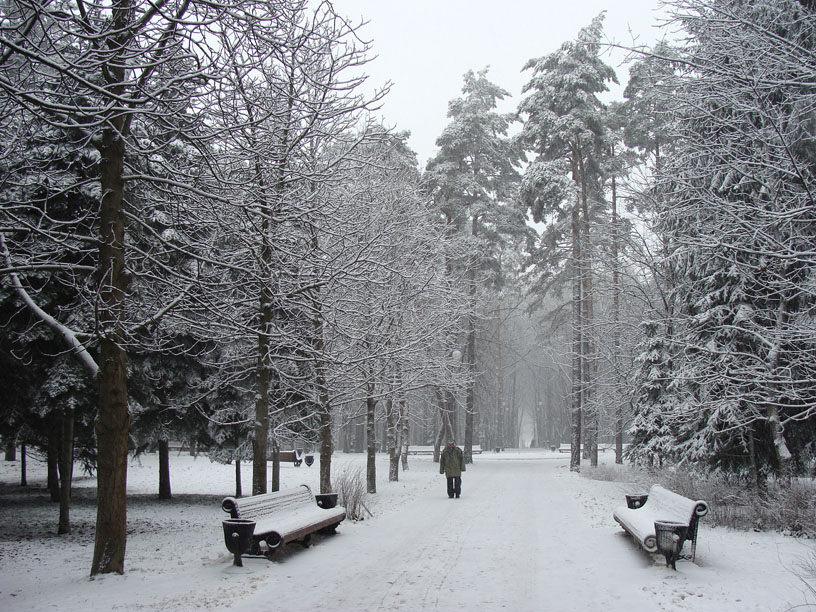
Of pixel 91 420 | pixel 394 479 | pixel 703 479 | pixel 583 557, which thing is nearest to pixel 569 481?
pixel 394 479

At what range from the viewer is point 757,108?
7047 millimetres

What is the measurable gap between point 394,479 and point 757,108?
17885mm

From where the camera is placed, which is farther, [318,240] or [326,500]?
[318,240]

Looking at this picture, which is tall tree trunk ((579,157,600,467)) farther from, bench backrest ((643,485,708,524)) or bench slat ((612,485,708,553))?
bench slat ((612,485,708,553))

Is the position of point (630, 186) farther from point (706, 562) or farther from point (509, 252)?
point (509, 252)

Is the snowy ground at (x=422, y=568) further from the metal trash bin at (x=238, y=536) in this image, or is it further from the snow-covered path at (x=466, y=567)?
the metal trash bin at (x=238, y=536)

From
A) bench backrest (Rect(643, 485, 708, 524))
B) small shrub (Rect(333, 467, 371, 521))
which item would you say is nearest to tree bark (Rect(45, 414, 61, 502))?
small shrub (Rect(333, 467, 371, 521))

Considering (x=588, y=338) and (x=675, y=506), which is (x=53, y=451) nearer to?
(x=675, y=506)

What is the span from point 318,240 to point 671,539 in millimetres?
8432

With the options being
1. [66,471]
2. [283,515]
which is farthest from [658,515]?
[66,471]

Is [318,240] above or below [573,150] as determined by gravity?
below

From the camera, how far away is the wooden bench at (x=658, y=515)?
7926 mm

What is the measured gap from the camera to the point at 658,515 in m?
9.47

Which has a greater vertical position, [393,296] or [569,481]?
[393,296]
